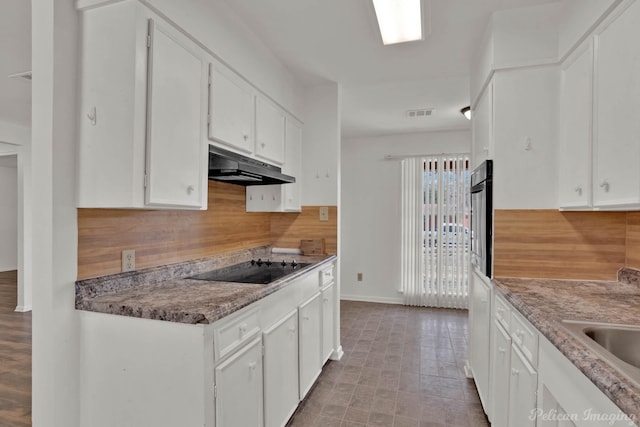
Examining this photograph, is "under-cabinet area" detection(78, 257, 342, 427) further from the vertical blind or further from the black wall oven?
the vertical blind

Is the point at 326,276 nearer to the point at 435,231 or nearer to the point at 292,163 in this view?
the point at 292,163

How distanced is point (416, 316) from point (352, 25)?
138 inches

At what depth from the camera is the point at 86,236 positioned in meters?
1.50

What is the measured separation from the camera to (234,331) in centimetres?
149

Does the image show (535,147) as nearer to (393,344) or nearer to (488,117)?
(488,117)

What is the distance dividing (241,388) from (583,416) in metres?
1.26

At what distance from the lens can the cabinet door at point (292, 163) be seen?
2871 mm

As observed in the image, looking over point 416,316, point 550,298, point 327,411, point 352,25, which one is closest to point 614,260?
point 550,298

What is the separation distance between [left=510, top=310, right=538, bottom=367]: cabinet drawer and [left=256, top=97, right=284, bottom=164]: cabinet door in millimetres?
1821

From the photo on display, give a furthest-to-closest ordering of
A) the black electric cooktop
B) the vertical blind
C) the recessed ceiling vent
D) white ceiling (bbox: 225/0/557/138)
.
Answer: the vertical blind < the recessed ceiling vent < the black electric cooktop < white ceiling (bbox: 225/0/557/138)

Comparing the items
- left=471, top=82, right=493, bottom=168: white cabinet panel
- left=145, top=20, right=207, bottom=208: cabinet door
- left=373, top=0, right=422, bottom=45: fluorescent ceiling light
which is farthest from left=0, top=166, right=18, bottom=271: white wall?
left=471, top=82, right=493, bottom=168: white cabinet panel

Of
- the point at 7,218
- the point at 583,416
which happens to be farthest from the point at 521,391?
the point at 7,218

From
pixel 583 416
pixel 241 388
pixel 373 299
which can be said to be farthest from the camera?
pixel 373 299

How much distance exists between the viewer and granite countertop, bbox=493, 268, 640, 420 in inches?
32.2
